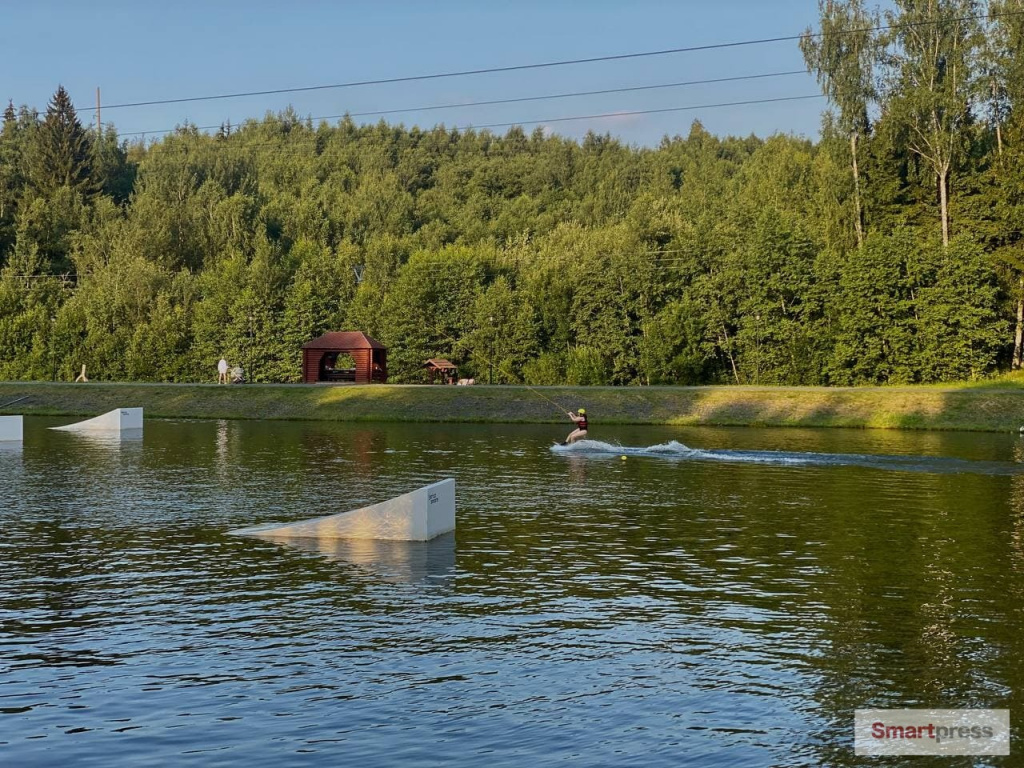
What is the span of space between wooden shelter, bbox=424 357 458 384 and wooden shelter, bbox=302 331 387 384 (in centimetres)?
368

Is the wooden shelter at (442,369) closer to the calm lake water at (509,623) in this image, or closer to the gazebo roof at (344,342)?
the gazebo roof at (344,342)

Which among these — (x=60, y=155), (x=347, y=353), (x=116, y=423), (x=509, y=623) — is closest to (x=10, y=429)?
(x=116, y=423)

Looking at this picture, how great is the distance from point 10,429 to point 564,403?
29192mm

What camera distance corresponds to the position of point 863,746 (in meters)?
11.3

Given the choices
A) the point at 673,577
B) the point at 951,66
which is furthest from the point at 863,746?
the point at 951,66

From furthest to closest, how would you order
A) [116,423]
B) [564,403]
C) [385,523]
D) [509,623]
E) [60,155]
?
[60,155], [564,403], [116,423], [385,523], [509,623]

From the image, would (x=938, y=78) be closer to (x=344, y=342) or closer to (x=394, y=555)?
(x=344, y=342)

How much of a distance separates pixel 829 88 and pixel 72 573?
7169cm

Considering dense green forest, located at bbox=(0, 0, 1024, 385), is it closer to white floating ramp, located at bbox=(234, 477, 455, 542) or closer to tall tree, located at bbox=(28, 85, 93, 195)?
tall tree, located at bbox=(28, 85, 93, 195)

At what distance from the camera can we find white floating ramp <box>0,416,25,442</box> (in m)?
46.6

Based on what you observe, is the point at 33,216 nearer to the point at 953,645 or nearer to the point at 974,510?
the point at 974,510

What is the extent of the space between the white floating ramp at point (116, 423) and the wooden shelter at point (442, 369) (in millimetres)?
30577

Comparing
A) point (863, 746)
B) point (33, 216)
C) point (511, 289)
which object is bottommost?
point (863, 746)

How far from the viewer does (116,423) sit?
172 feet
